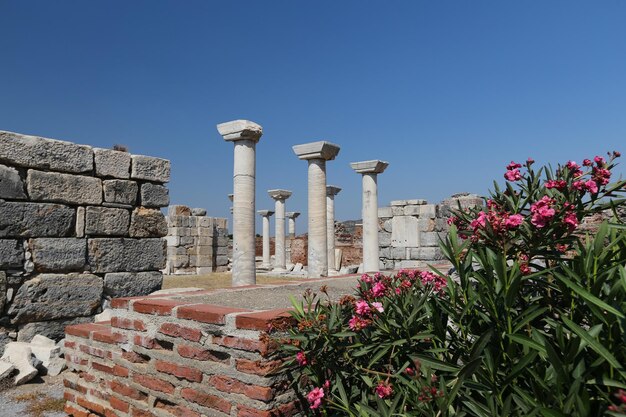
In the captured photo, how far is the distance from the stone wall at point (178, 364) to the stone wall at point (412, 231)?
903 centimetres

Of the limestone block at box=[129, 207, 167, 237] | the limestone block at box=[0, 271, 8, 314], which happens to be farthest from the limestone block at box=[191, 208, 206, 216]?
the limestone block at box=[0, 271, 8, 314]

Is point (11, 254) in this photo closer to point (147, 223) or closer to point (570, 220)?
point (147, 223)

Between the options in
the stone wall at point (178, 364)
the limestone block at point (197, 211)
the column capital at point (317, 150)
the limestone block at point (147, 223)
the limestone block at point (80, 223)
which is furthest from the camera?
the limestone block at point (197, 211)

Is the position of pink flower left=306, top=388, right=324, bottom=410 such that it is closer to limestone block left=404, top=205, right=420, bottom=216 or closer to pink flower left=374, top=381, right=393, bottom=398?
pink flower left=374, top=381, right=393, bottom=398

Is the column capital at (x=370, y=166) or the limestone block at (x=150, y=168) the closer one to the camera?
the limestone block at (x=150, y=168)

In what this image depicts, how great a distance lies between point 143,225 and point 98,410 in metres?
2.93

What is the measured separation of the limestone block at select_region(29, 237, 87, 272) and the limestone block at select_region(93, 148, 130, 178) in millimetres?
928

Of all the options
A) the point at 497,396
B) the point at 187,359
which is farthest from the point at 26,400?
the point at 497,396

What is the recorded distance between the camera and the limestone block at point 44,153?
17.5 ft

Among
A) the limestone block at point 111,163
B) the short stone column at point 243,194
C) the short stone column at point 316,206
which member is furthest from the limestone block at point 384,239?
the limestone block at point 111,163

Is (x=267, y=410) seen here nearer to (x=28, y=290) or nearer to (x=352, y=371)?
(x=352, y=371)

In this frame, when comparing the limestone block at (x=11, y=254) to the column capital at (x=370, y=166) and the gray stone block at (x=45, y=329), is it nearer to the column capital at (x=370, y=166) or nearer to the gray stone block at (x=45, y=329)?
the gray stone block at (x=45, y=329)

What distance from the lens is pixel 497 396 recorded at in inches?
69.1

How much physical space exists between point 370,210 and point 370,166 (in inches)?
44.3
